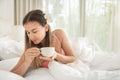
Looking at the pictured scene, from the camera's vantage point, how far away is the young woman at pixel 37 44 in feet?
4.58

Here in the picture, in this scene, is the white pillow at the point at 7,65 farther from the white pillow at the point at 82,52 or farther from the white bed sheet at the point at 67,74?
the white pillow at the point at 82,52

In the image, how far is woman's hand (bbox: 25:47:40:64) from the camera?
132cm

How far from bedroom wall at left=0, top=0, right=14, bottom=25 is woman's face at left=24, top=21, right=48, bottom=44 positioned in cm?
143

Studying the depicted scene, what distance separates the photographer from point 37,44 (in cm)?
160

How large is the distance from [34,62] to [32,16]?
0.32m

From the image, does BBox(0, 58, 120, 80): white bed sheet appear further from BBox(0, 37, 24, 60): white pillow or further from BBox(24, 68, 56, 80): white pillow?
BBox(0, 37, 24, 60): white pillow

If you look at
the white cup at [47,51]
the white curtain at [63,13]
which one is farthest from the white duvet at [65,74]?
the white curtain at [63,13]

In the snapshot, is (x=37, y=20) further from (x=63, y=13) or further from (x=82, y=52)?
(x=63, y=13)

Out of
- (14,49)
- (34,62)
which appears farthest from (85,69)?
(14,49)

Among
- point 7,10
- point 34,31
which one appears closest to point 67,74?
point 34,31

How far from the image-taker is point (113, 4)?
3262mm

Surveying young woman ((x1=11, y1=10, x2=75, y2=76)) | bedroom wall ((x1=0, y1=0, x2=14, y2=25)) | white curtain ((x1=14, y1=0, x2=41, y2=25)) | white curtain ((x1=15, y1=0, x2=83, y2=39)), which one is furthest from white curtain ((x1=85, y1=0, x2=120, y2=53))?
young woman ((x1=11, y1=10, x2=75, y2=76))

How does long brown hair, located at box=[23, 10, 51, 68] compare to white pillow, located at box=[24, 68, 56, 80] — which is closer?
white pillow, located at box=[24, 68, 56, 80]

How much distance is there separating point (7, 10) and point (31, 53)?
1.74 m
